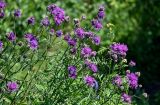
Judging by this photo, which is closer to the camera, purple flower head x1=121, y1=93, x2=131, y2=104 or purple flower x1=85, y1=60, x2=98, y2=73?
purple flower x1=85, y1=60, x2=98, y2=73

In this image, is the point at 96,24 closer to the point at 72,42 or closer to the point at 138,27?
the point at 72,42

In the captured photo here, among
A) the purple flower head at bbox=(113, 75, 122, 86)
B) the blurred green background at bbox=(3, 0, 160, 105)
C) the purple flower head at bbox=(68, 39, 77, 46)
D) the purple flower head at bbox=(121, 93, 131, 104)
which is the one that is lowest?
the purple flower head at bbox=(121, 93, 131, 104)

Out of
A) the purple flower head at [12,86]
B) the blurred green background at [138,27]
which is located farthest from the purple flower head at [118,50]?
the blurred green background at [138,27]

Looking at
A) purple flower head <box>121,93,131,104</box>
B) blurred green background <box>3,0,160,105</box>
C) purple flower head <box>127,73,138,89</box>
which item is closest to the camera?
purple flower head <box>127,73,138,89</box>

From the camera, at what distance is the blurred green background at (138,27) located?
754 centimetres

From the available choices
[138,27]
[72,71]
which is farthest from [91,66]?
[138,27]

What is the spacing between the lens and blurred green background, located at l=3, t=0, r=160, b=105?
7.54 meters

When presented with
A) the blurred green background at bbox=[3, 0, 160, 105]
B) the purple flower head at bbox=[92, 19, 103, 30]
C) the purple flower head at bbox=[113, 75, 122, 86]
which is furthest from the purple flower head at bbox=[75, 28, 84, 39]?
the blurred green background at bbox=[3, 0, 160, 105]

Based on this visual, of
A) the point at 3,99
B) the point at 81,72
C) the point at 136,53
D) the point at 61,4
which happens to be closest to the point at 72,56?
the point at 81,72

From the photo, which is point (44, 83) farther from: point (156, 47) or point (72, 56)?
point (156, 47)

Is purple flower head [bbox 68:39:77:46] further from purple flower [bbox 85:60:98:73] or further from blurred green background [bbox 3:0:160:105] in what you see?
blurred green background [bbox 3:0:160:105]

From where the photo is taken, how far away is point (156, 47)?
851cm

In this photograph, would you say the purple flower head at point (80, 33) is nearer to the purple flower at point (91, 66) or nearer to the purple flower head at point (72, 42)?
the purple flower head at point (72, 42)

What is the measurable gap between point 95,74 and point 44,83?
402 millimetres
